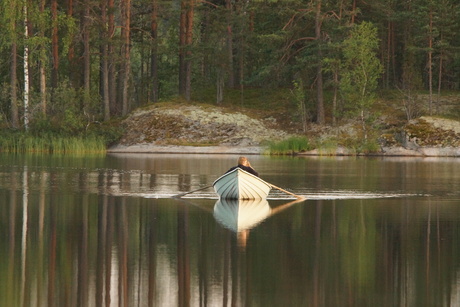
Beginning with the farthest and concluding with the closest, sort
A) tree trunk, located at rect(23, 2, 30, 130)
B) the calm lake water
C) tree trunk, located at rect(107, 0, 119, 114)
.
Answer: tree trunk, located at rect(107, 0, 119, 114)
tree trunk, located at rect(23, 2, 30, 130)
the calm lake water

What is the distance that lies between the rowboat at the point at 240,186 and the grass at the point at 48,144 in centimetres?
3777

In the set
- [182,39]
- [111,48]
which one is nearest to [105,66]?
[111,48]

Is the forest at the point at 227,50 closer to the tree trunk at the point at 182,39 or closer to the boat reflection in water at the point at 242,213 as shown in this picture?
the tree trunk at the point at 182,39

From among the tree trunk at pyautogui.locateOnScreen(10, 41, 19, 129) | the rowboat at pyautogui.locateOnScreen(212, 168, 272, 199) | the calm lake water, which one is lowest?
the calm lake water

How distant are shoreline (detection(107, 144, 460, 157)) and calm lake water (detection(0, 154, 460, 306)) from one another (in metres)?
33.5

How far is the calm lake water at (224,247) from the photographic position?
41.4ft

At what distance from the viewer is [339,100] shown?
72.9 metres

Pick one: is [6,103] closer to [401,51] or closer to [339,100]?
[339,100]

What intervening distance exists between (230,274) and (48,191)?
17276 mm

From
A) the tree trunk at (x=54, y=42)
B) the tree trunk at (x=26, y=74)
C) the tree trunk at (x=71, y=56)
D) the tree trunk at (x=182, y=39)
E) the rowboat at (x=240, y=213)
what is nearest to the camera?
the rowboat at (x=240, y=213)

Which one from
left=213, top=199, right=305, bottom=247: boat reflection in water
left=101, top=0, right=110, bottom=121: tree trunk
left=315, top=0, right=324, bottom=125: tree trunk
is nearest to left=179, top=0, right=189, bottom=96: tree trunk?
left=101, top=0, right=110, bottom=121: tree trunk

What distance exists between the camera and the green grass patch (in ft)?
218

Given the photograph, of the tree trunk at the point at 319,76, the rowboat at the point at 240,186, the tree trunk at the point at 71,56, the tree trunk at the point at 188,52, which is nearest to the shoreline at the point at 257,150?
the tree trunk at the point at 319,76

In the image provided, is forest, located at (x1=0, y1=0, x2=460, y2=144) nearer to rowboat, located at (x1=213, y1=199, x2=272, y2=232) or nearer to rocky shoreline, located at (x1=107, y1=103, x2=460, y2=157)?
rocky shoreline, located at (x1=107, y1=103, x2=460, y2=157)
